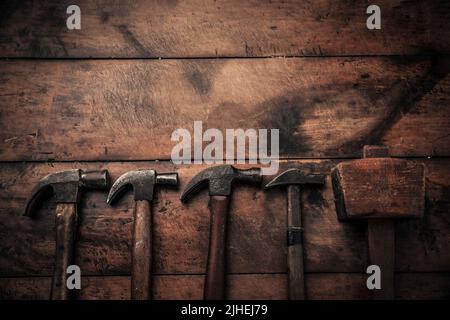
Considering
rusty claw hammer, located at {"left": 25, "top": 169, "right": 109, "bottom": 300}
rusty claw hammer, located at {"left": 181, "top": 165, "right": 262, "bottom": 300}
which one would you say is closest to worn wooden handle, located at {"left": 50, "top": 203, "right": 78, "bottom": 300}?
rusty claw hammer, located at {"left": 25, "top": 169, "right": 109, "bottom": 300}

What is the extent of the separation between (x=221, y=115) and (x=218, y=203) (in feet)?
1.42

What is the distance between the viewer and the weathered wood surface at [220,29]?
1.77 metres

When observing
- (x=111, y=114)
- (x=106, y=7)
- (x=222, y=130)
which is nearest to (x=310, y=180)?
(x=222, y=130)

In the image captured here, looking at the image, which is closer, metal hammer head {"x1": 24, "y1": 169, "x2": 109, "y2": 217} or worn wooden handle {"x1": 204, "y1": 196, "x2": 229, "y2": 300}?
worn wooden handle {"x1": 204, "y1": 196, "x2": 229, "y2": 300}

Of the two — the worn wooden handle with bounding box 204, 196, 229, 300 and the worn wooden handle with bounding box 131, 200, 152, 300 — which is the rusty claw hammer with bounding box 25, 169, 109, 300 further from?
the worn wooden handle with bounding box 204, 196, 229, 300

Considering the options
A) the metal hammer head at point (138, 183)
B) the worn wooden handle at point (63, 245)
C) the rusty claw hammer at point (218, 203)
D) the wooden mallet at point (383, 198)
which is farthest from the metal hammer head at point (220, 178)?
the worn wooden handle at point (63, 245)

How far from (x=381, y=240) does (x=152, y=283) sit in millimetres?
999

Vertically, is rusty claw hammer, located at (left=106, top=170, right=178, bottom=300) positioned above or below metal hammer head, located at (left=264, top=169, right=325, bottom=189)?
below

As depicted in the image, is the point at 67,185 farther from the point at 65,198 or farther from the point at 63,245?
the point at 63,245

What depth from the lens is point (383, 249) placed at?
59.7 inches

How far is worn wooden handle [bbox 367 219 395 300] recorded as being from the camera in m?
1.50

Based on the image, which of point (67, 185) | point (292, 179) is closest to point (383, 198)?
point (292, 179)

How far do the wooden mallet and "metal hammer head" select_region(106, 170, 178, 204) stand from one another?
81 cm

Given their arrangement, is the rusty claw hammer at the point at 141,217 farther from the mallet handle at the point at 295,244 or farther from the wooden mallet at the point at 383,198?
the wooden mallet at the point at 383,198
